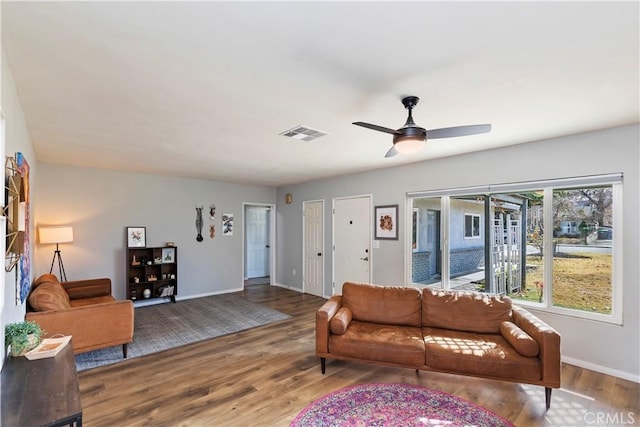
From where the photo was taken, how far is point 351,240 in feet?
18.6

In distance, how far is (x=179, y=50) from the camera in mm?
1714

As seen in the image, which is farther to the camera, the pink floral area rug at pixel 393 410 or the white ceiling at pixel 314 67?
the pink floral area rug at pixel 393 410

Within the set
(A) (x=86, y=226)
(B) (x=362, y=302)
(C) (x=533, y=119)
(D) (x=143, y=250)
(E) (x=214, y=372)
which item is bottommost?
(E) (x=214, y=372)

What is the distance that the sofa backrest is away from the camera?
325 centimetres

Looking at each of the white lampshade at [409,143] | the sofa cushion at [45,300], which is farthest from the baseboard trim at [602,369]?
the sofa cushion at [45,300]

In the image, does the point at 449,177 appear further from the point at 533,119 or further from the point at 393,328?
the point at 393,328

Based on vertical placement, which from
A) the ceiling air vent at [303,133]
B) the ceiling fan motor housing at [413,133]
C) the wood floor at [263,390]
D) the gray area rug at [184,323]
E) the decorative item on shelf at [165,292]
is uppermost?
the ceiling air vent at [303,133]

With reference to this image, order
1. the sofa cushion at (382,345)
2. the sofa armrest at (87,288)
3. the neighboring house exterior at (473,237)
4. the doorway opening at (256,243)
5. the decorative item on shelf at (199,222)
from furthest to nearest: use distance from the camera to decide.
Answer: the doorway opening at (256,243), the decorative item on shelf at (199,222), the sofa armrest at (87,288), the neighboring house exterior at (473,237), the sofa cushion at (382,345)

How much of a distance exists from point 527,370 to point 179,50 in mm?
3315

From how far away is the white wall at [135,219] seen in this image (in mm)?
4793

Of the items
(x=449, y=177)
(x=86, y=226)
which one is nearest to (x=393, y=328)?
(x=449, y=177)

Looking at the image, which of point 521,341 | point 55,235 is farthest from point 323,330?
point 55,235

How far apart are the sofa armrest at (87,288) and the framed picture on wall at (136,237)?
0.88 metres

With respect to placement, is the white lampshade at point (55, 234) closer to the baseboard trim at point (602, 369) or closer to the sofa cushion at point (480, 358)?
the sofa cushion at point (480, 358)
